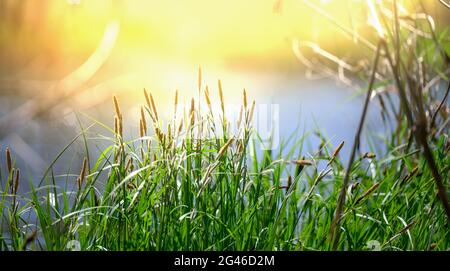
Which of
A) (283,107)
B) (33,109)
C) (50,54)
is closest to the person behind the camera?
(33,109)

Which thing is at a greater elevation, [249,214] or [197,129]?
[197,129]

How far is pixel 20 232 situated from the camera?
153 centimetres

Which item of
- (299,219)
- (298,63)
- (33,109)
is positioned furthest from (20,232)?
(298,63)

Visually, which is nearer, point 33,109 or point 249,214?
point 33,109

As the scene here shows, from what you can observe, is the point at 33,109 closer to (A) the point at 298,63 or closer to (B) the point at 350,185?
(B) the point at 350,185

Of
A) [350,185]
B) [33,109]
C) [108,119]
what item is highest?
[33,109]

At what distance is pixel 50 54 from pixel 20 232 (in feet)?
4.90

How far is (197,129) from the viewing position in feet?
5.33

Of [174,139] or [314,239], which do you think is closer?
[174,139]

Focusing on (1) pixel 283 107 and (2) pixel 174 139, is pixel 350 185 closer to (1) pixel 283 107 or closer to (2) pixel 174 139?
(2) pixel 174 139

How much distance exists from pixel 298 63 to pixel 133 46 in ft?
3.11
